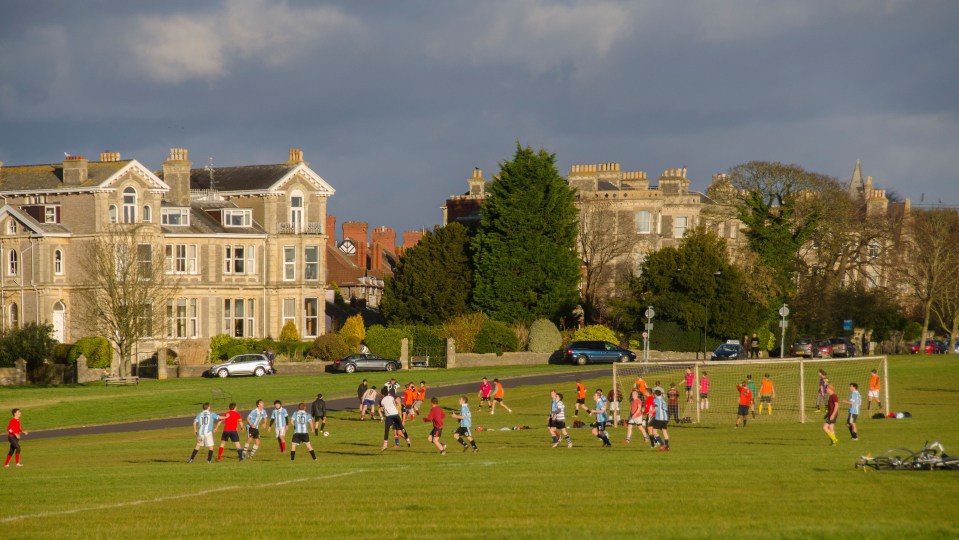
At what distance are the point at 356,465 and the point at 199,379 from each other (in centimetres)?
3900

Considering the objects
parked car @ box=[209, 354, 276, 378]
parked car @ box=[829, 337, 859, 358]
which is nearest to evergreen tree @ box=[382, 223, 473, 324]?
parked car @ box=[209, 354, 276, 378]

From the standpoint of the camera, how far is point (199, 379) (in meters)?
67.8

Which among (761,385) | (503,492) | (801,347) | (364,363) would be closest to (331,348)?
(364,363)

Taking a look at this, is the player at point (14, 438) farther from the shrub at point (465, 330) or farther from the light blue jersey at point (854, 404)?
the shrub at point (465, 330)

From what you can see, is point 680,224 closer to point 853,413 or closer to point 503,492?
point 853,413

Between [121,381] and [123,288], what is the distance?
6645mm

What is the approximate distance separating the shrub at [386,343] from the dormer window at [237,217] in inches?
465

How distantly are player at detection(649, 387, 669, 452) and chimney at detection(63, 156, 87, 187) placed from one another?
5098 cm

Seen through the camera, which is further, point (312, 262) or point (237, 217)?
point (312, 262)

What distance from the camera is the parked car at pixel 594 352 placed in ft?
243

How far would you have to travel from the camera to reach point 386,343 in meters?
76.1

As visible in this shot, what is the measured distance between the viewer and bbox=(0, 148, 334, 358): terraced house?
73500 mm

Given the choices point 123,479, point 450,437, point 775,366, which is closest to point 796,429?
point 450,437

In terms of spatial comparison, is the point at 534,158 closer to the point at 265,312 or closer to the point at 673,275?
the point at 673,275
